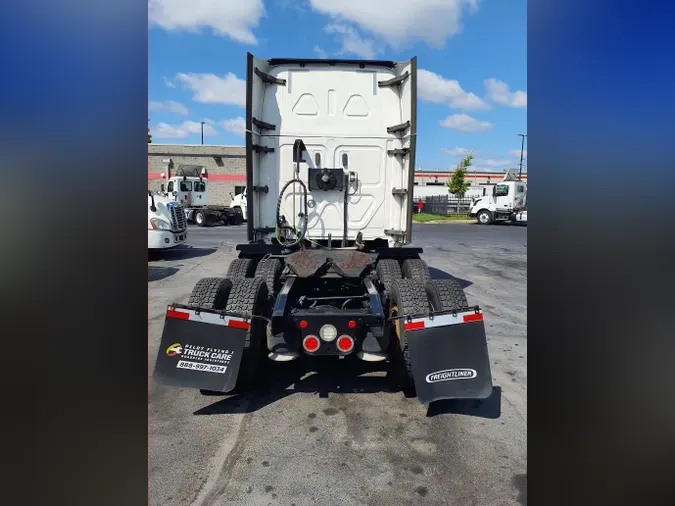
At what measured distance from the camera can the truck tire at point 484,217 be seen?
1123 inches

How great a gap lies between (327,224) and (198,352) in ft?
9.75

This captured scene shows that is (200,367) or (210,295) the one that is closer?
(200,367)

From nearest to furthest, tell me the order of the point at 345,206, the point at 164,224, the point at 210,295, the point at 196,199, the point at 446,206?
the point at 210,295 → the point at 345,206 → the point at 164,224 → the point at 196,199 → the point at 446,206

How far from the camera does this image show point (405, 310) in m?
3.59

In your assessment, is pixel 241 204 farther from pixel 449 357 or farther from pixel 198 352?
pixel 449 357

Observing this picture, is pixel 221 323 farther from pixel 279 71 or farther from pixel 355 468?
pixel 279 71

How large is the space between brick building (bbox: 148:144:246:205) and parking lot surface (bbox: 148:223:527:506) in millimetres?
31064

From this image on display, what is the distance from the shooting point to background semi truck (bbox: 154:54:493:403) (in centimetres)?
363

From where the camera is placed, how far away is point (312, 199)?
19.0 ft

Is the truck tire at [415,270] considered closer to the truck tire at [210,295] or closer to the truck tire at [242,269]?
the truck tire at [242,269]

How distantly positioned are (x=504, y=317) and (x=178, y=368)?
192 inches

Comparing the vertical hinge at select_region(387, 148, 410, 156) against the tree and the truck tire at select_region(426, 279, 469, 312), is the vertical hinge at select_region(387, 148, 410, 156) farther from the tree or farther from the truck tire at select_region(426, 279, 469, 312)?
the tree

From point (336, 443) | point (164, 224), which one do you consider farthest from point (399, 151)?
point (164, 224)
